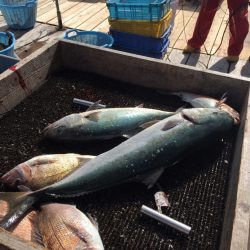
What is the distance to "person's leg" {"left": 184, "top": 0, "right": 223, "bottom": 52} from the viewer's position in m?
5.18

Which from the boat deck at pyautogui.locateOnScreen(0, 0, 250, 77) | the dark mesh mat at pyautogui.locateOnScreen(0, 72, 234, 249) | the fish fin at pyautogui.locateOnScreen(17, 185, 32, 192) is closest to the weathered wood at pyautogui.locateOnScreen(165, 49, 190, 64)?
the boat deck at pyautogui.locateOnScreen(0, 0, 250, 77)

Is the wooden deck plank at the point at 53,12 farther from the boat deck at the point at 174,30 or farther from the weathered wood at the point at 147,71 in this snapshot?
the weathered wood at the point at 147,71

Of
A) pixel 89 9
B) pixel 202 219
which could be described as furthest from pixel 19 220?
pixel 89 9

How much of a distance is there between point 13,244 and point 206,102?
7.12ft

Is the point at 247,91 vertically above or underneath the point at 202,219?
above

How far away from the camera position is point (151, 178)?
8.16 feet

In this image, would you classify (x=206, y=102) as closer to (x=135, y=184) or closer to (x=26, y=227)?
(x=135, y=184)

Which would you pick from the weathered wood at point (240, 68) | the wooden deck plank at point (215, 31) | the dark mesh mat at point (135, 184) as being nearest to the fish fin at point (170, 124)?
the dark mesh mat at point (135, 184)

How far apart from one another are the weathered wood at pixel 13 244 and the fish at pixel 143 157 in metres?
0.38

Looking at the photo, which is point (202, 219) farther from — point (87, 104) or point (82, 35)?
point (82, 35)

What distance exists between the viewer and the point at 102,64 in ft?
12.1

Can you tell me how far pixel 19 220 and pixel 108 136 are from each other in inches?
41.6

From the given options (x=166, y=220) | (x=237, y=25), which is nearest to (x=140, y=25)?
(x=237, y=25)

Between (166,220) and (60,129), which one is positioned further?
(60,129)
